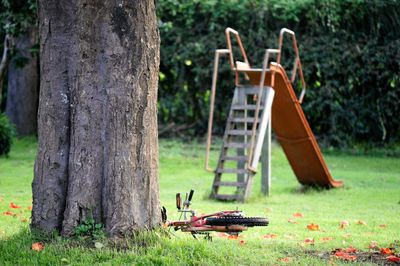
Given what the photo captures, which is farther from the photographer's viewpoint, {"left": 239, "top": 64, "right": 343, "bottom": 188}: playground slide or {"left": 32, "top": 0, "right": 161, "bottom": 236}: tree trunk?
{"left": 239, "top": 64, "right": 343, "bottom": 188}: playground slide

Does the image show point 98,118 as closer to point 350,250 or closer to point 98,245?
point 98,245

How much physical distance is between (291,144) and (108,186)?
25.6ft

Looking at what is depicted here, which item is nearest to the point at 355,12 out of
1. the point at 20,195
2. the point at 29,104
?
the point at 29,104

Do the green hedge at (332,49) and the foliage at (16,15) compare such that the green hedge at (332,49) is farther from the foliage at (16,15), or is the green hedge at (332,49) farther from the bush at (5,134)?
the bush at (5,134)

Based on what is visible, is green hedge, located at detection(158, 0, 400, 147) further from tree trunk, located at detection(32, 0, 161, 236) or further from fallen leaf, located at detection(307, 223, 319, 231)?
tree trunk, located at detection(32, 0, 161, 236)

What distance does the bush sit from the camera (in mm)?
17964

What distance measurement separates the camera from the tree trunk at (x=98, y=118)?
23.9ft

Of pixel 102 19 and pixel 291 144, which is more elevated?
pixel 102 19

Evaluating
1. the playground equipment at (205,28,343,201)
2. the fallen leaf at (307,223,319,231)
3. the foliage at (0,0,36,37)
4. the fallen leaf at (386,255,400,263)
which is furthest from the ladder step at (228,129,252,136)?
the fallen leaf at (386,255,400,263)

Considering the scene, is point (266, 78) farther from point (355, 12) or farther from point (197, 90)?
point (197, 90)

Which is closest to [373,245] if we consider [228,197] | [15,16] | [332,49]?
[228,197]

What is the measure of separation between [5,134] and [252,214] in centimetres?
886

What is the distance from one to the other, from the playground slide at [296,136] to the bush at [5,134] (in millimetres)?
6478

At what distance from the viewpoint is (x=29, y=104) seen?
22984 mm
